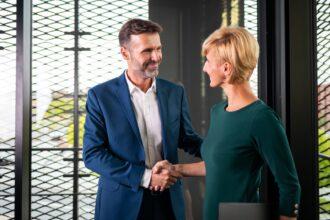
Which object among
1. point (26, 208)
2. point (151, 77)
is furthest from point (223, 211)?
point (26, 208)

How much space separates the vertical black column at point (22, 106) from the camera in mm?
1983

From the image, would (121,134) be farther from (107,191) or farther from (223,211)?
(223,211)

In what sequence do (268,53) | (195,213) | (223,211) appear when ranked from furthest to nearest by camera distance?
(195,213), (268,53), (223,211)

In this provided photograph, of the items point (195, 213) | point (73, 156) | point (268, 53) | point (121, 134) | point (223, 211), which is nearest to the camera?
point (223, 211)

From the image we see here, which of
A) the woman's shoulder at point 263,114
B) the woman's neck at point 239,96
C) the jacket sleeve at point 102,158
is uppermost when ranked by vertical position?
the woman's neck at point 239,96

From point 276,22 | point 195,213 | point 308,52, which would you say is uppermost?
point 276,22

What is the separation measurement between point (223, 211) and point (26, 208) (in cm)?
106

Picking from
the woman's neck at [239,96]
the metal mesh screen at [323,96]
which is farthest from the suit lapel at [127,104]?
the metal mesh screen at [323,96]

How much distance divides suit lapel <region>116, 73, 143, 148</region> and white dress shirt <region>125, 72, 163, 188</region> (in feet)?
0.11

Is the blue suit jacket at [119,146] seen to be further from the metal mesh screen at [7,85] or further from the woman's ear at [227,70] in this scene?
the metal mesh screen at [7,85]

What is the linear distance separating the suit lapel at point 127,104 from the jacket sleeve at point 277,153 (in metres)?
0.60

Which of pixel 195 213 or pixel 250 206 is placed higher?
pixel 250 206

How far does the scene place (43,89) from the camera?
2.41 meters

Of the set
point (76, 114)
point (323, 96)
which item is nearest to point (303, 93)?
point (323, 96)
